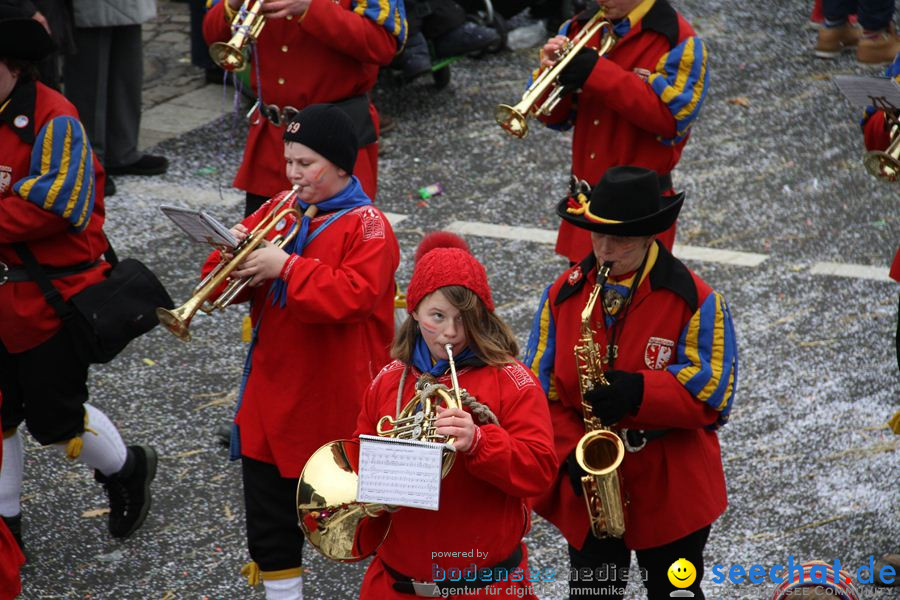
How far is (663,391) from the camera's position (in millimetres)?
3686

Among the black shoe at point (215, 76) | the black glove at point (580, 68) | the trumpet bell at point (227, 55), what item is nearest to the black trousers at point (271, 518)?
the trumpet bell at point (227, 55)

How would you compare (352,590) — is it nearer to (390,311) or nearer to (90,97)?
(390,311)

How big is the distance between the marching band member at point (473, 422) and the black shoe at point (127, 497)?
1.93 metres

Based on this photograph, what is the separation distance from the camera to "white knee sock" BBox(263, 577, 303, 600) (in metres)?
4.29

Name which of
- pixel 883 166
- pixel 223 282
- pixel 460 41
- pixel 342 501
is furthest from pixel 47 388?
pixel 460 41

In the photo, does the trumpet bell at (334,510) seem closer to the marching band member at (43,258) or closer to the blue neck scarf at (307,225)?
the blue neck scarf at (307,225)

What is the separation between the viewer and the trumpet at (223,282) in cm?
393

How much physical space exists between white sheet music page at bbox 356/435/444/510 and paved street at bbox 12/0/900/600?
73.4 inches

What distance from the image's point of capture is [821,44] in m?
10.8

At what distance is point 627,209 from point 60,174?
2.13 metres

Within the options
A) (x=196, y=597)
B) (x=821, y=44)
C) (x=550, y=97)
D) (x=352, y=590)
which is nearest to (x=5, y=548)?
(x=196, y=597)

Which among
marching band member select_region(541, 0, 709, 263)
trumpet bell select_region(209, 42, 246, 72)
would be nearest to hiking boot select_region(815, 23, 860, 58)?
marching band member select_region(541, 0, 709, 263)

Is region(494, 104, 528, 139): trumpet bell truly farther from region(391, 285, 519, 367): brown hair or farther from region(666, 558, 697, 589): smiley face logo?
region(666, 558, 697, 589): smiley face logo

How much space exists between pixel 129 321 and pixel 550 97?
6.57 ft
